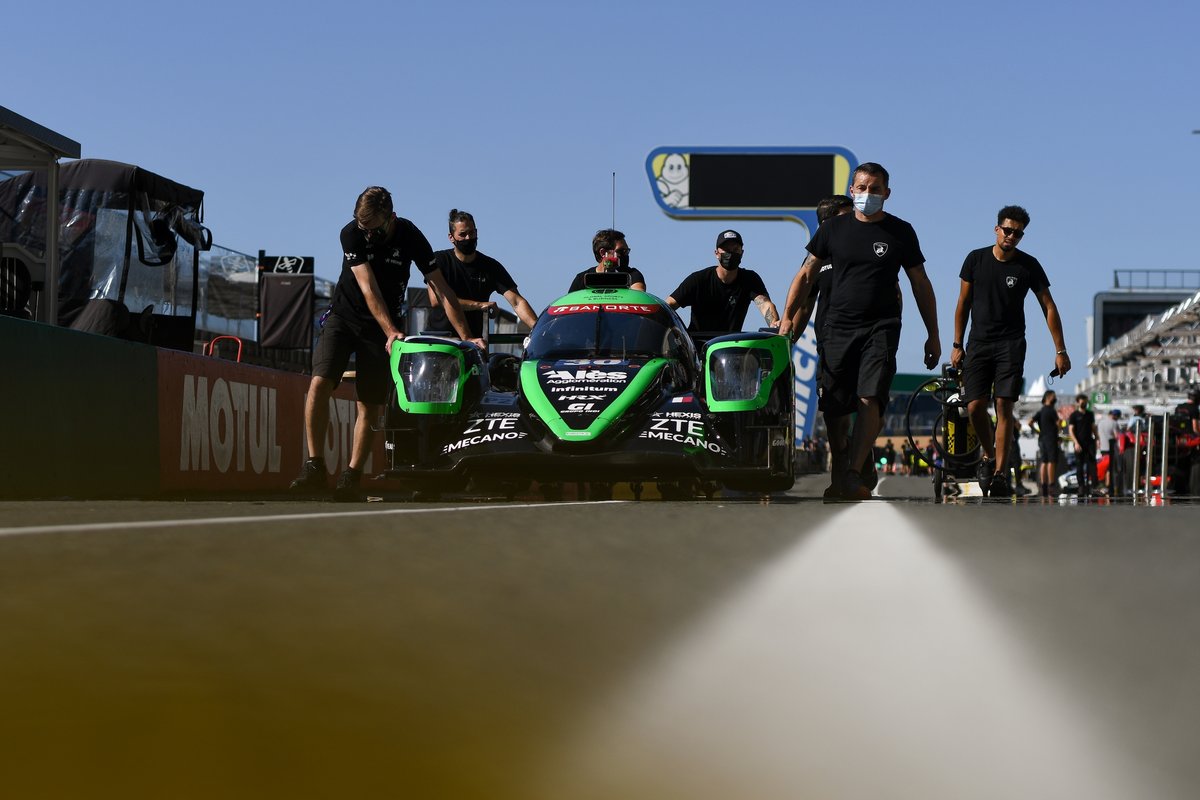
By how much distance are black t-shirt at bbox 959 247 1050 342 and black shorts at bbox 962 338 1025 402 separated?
0.06 metres

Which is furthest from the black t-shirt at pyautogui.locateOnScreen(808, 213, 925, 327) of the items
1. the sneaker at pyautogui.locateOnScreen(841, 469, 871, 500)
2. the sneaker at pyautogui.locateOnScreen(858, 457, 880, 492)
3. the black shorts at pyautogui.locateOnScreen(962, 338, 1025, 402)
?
the black shorts at pyautogui.locateOnScreen(962, 338, 1025, 402)

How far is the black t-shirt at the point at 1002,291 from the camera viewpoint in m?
10.3

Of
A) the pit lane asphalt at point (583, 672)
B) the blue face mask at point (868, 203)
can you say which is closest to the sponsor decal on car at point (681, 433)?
the blue face mask at point (868, 203)

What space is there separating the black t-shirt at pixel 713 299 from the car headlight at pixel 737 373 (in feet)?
6.88

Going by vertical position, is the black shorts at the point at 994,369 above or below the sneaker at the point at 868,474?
above

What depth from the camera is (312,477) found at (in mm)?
8586

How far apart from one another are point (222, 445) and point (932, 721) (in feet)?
35.9

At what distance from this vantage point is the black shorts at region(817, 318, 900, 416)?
8963mm

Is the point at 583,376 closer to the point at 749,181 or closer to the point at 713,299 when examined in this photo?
the point at 713,299

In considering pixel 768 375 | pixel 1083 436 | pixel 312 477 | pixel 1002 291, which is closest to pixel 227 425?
pixel 312 477

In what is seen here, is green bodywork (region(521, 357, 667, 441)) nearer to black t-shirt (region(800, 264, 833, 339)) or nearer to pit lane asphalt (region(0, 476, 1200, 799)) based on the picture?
black t-shirt (region(800, 264, 833, 339))

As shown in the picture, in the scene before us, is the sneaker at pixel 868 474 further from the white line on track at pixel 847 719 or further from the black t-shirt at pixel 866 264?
the white line on track at pixel 847 719

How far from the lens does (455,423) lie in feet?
27.2

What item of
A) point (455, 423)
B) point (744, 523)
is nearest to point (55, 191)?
point (455, 423)
